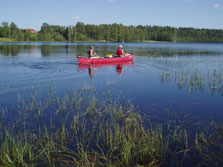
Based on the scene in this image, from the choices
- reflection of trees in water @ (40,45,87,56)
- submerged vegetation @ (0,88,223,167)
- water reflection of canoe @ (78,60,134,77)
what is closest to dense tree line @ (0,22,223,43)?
reflection of trees in water @ (40,45,87,56)

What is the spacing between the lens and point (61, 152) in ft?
16.7

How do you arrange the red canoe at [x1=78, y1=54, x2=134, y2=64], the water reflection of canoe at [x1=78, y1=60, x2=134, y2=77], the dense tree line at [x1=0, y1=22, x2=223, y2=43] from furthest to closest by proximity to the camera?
the dense tree line at [x1=0, y1=22, x2=223, y2=43]
the red canoe at [x1=78, y1=54, x2=134, y2=64]
the water reflection of canoe at [x1=78, y1=60, x2=134, y2=77]

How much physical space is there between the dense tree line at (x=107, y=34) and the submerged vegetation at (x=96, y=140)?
105078 millimetres

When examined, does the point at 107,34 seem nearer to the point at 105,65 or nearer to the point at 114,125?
the point at 105,65

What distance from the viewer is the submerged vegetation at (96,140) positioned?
4668 mm

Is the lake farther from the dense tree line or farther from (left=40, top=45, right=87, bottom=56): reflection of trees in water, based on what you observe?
the dense tree line

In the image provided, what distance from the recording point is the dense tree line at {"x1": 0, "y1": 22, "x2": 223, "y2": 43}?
105 metres

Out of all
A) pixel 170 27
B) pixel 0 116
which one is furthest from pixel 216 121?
pixel 170 27

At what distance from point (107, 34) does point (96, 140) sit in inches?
4697

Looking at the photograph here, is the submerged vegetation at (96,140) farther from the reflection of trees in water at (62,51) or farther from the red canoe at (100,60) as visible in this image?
the reflection of trees in water at (62,51)

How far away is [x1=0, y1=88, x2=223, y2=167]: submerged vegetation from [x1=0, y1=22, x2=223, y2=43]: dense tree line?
105078 mm

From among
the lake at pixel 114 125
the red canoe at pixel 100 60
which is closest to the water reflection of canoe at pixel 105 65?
the red canoe at pixel 100 60

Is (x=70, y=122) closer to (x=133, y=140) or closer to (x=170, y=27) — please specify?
(x=133, y=140)

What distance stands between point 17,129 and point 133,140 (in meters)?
3.41
